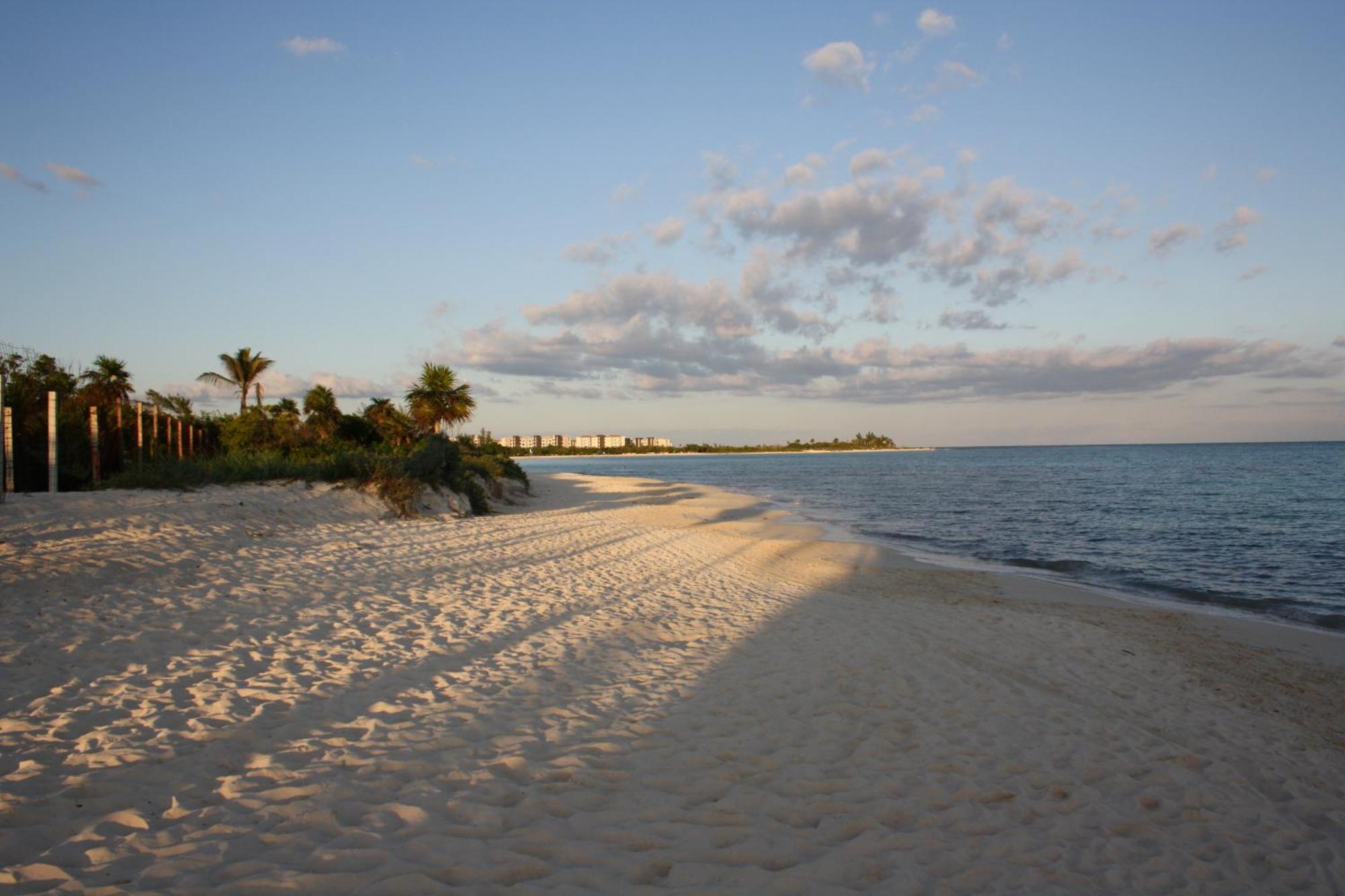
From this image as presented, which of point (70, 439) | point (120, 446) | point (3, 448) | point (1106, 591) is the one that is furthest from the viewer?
point (120, 446)

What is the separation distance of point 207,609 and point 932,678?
321 inches

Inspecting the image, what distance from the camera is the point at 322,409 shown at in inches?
1401

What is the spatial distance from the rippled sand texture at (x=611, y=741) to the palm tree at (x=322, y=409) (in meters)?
25.2

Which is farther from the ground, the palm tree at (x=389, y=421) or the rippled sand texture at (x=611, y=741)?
the palm tree at (x=389, y=421)

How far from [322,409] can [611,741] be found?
117 ft

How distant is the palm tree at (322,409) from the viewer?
34.3m

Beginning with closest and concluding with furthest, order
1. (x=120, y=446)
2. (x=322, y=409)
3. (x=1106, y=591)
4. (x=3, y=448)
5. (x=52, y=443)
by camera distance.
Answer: (x=3, y=448) < (x=1106, y=591) < (x=52, y=443) < (x=120, y=446) < (x=322, y=409)

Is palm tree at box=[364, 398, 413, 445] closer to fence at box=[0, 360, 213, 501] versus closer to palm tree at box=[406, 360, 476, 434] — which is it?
palm tree at box=[406, 360, 476, 434]

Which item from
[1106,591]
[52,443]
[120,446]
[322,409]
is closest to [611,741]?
[1106,591]

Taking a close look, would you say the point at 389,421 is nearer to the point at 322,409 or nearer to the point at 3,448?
the point at 322,409

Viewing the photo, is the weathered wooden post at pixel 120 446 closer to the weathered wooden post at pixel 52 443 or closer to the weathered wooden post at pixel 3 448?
the weathered wooden post at pixel 52 443

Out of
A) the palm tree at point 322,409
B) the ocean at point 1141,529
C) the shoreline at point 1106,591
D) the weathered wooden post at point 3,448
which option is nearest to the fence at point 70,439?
the weathered wooden post at point 3,448

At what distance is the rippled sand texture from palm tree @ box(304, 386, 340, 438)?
25192 mm

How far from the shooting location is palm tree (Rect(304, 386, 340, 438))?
34.3 m
